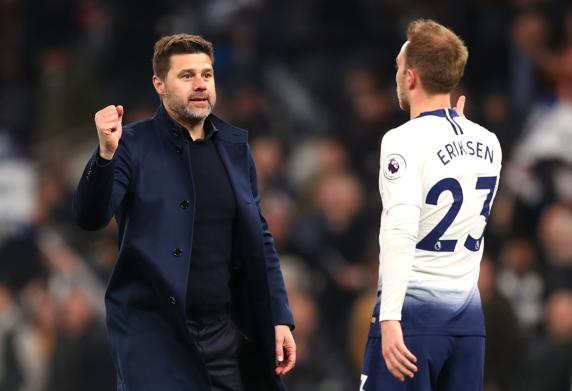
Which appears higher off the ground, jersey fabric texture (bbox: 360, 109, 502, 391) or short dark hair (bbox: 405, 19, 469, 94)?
short dark hair (bbox: 405, 19, 469, 94)

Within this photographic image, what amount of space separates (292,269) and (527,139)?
2.03m

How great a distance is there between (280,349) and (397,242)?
0.81 metres

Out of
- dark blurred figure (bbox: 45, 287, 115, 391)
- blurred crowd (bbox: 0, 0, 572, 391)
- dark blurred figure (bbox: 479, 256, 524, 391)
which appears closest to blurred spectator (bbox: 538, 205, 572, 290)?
blurred crowd (bbox: 0, 0, 572, 391)

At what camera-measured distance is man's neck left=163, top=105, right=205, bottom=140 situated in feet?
18.8

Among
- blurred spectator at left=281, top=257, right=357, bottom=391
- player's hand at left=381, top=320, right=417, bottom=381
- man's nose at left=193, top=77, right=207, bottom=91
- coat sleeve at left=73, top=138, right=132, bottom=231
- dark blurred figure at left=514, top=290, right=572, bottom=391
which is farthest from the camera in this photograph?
blurred spectator at left=281, top=257, right=357, bottom=391

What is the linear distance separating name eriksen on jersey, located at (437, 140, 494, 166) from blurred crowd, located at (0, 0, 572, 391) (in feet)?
13.0

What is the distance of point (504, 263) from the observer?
10.4m

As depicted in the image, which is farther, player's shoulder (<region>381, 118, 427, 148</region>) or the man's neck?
the man's neck

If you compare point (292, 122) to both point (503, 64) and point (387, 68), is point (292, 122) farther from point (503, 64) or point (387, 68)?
point (503, 64)

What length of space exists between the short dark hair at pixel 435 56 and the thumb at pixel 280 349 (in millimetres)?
1158

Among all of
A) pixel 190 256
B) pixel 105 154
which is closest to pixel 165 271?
pixel 190 256

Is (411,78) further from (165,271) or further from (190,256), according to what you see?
(165,271)

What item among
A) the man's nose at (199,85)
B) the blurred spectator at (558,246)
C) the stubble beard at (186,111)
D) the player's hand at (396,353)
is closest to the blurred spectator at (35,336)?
the blurred spectator at (558,246)

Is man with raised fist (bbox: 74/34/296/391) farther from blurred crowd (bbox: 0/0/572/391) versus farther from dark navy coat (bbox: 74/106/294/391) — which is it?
blurred crowd (bbox: 0/0/572/391)
